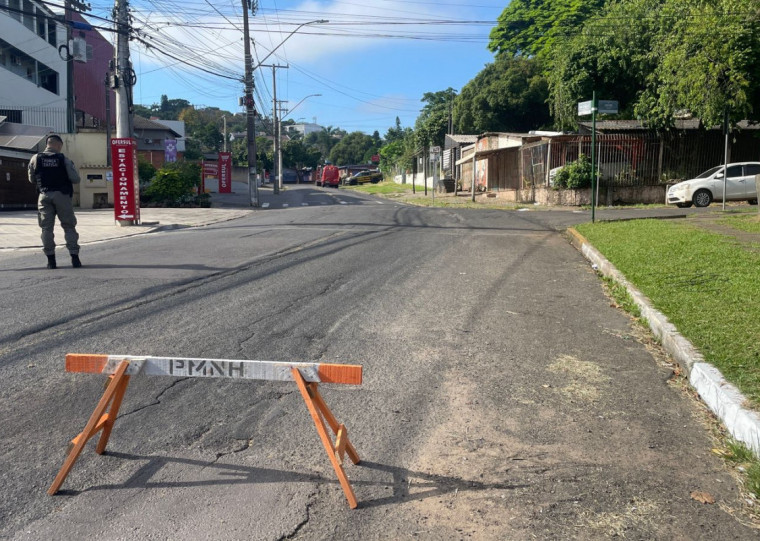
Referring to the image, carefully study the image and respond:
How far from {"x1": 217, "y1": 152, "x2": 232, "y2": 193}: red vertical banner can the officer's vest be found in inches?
1298

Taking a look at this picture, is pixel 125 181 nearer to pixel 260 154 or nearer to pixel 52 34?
pixel 52 34

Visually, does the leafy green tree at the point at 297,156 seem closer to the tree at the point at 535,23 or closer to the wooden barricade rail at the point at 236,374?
the tree at the point at 535,23

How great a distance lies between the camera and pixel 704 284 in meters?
7.70

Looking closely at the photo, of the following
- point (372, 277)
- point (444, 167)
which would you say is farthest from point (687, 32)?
point (444, 167)

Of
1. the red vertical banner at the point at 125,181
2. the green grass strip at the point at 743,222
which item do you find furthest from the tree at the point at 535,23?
the red vertical banner at the point at 125,181

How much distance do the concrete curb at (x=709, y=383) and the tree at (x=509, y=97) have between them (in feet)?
143

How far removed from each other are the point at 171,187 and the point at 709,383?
26109 millimetres

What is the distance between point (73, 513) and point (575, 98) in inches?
1254

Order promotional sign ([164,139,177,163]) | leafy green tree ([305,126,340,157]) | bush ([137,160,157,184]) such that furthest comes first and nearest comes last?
1. leafy green tree ([305,126,340,157])
2. promotional sign ([164,139,177,163])
3. bush ([137,160,157,184])

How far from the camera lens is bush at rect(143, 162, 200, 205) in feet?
91.5

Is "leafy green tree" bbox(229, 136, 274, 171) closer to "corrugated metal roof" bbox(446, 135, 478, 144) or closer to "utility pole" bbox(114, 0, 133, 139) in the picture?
"corrugated metal roof" bbox(446, 135, 478, 144)

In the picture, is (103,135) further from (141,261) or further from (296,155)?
(296,155)

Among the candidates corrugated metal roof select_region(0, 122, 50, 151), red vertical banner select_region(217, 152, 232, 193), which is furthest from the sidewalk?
red vertical banner select_region(217, 152, 232, 193)

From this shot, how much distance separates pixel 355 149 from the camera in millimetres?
123875
